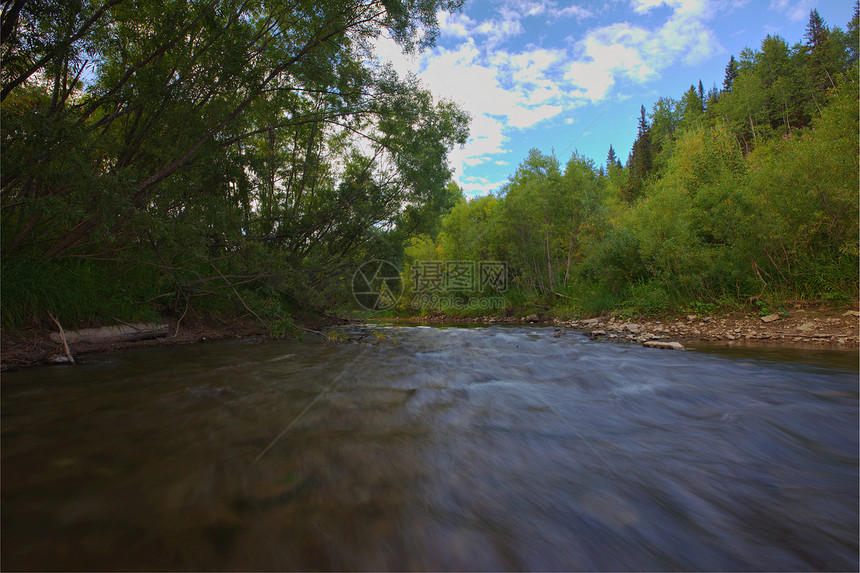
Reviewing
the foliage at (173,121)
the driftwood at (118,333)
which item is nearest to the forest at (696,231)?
the foliage at (173,121)

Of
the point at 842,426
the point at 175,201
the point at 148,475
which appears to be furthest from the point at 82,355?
the point at 842,426

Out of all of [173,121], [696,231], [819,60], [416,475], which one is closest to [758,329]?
[696,231]

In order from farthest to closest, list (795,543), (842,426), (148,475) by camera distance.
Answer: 1. (842,426)
2. (148,475)
3. (795,543)

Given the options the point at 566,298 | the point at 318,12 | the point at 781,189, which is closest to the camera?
the point at 318,12

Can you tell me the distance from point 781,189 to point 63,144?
14.3 meters

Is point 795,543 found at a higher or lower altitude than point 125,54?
lower

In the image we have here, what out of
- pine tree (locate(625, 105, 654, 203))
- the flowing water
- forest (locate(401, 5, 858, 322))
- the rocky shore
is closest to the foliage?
the flowing water

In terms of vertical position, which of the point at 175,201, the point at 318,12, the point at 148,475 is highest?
the point at 318,12

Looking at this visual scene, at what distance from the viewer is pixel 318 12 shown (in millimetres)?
5688

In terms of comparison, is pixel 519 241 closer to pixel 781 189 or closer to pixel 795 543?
pixel 781 189

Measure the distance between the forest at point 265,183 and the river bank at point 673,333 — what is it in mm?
364

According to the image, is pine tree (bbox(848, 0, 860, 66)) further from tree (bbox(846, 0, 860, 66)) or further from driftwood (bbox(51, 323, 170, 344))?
driftwood (bbox(51, 323, 170, 344))

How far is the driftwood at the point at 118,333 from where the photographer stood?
17.2 ft

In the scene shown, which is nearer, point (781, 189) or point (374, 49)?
point (374, 49)
